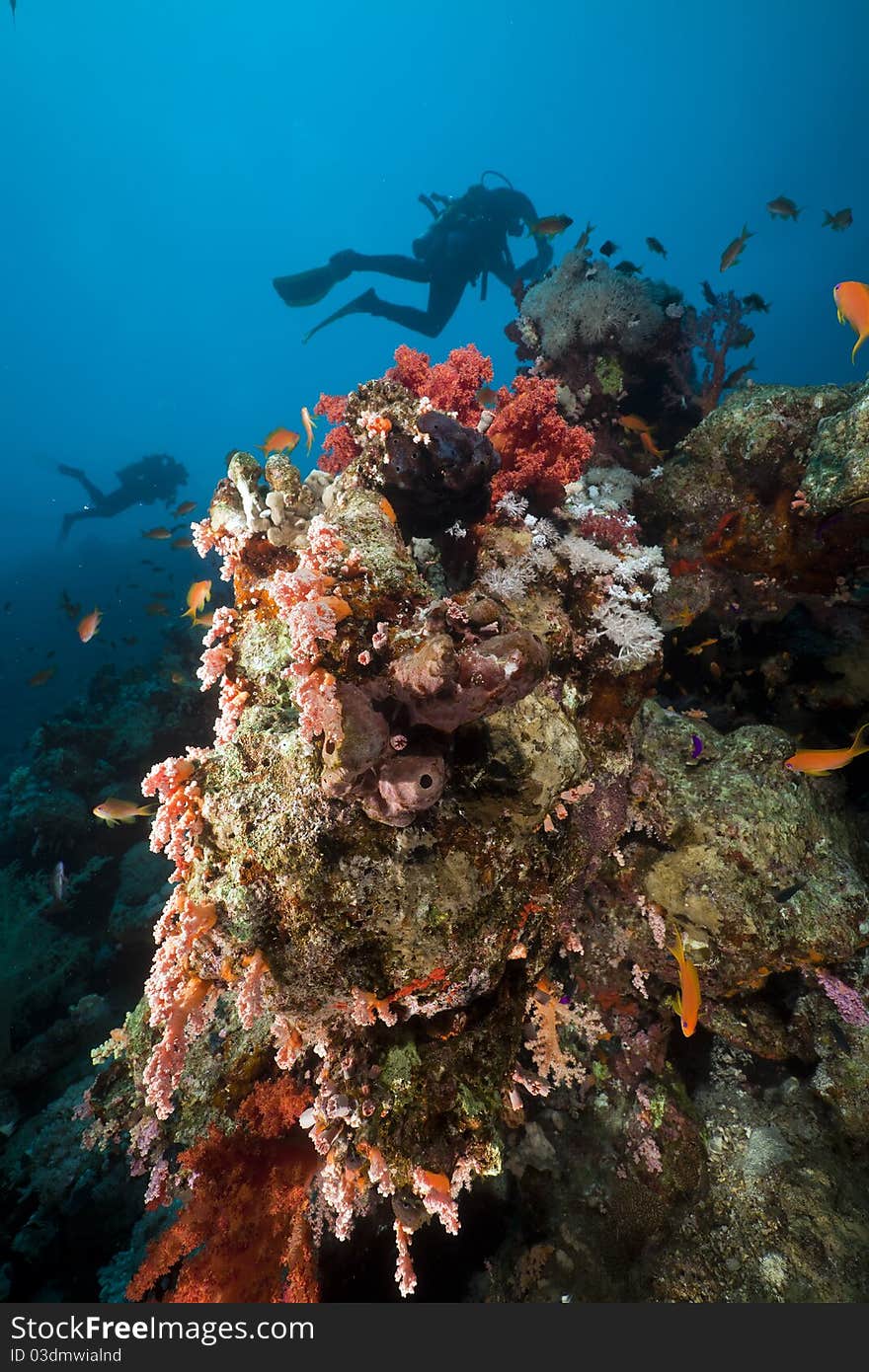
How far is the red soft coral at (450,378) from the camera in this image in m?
4.51

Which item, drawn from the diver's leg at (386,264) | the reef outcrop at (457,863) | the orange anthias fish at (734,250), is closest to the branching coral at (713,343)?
the orange anthias fish at (734,250)

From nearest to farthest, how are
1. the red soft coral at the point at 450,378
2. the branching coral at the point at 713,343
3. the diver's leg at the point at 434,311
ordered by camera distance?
the red soft coral at the point at 450,378, the branching coral at the point at 713,343, the diver's leg at the point at 434,311

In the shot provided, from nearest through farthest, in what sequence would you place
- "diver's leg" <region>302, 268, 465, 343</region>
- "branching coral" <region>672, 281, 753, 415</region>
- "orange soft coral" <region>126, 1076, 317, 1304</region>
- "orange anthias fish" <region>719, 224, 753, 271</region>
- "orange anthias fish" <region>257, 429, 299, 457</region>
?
"orange soft coral" <region>126, 1076, 317, 1304</region>, "orange anthias fish" <region>257, 429, 299, 457</region>, "branching coral" <region>672, 281, 753, 415</region>, "orange anthias fish" <region>719, 224, 753, 271</region>, "diver's leg" <region>302, 268, 465, 343</region>

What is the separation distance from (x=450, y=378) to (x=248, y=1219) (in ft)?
18.4

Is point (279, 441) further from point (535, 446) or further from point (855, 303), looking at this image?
point (855, 303)

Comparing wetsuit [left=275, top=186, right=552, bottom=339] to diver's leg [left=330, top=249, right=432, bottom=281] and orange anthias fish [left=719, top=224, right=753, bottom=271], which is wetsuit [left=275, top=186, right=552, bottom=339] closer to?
diver's leg [left=330, top=249, right=432, bottom=281]

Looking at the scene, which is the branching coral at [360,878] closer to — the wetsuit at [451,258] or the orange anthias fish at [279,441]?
the orange anthias fish at [279,441]

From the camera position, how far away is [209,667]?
9.95ft

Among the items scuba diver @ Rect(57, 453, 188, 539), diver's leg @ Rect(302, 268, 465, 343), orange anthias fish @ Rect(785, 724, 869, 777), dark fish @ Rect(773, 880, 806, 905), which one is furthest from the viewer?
scuba diver @ Rect(57, 453, 188, 539)

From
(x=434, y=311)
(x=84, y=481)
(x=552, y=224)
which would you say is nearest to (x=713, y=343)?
(x=552, y=224)

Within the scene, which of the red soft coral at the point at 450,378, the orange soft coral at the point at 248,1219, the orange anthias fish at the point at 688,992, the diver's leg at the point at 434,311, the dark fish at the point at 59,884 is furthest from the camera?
the diver's leg at the point at 434,311

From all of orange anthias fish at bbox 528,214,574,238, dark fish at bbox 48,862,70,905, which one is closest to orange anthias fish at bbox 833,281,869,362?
orange anthias fish at bbox 528,214,574,238

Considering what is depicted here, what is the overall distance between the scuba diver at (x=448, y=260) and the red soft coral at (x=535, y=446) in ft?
45.4

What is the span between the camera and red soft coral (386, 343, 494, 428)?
4508 millimetres
